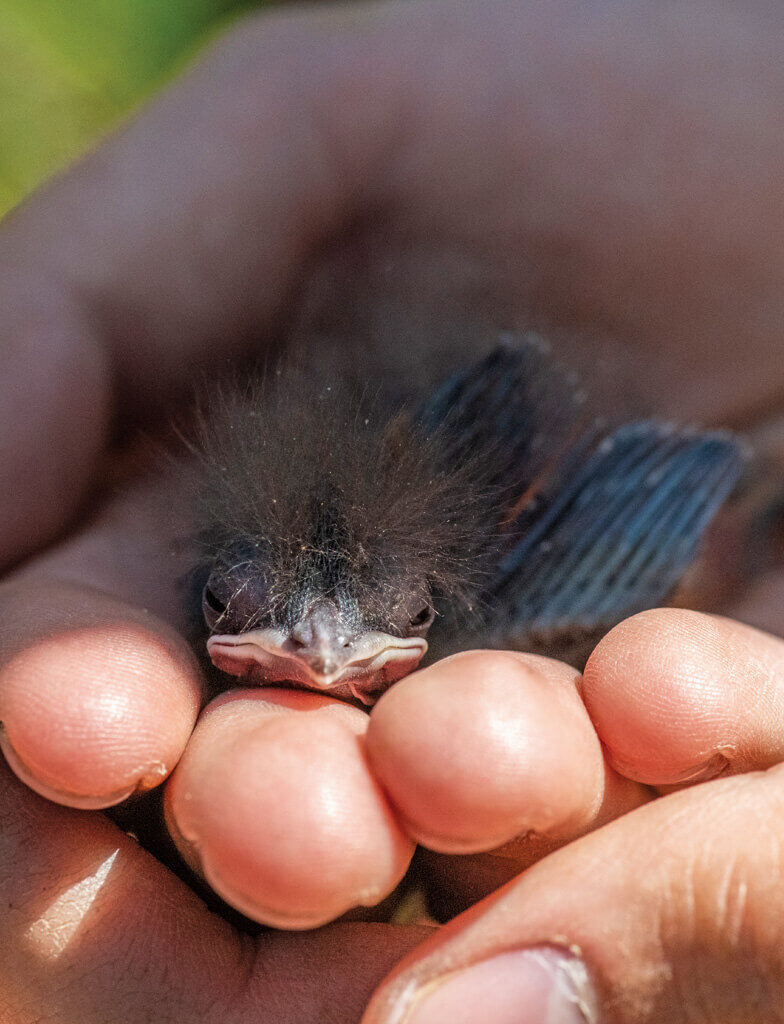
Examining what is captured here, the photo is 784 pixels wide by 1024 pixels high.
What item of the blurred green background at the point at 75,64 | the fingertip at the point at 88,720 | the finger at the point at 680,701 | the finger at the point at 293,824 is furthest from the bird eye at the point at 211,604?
the blurred green background at the point at 75,64

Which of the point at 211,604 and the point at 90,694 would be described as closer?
the point at 90,694

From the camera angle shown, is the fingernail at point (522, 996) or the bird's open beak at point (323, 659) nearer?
the fingernail at point (522, 996)

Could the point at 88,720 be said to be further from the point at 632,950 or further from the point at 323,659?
the point at 632,950

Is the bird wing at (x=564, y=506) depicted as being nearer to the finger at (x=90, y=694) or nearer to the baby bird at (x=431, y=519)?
the baby bird at (x=431, y=519)

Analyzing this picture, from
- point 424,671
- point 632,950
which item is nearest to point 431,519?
point 424,671

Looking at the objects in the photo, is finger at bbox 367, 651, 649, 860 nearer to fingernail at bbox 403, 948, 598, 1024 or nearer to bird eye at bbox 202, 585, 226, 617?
fingernail at bbox 403, 948, 598, 1024

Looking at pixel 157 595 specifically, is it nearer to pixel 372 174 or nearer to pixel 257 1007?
pixel 257 1007
